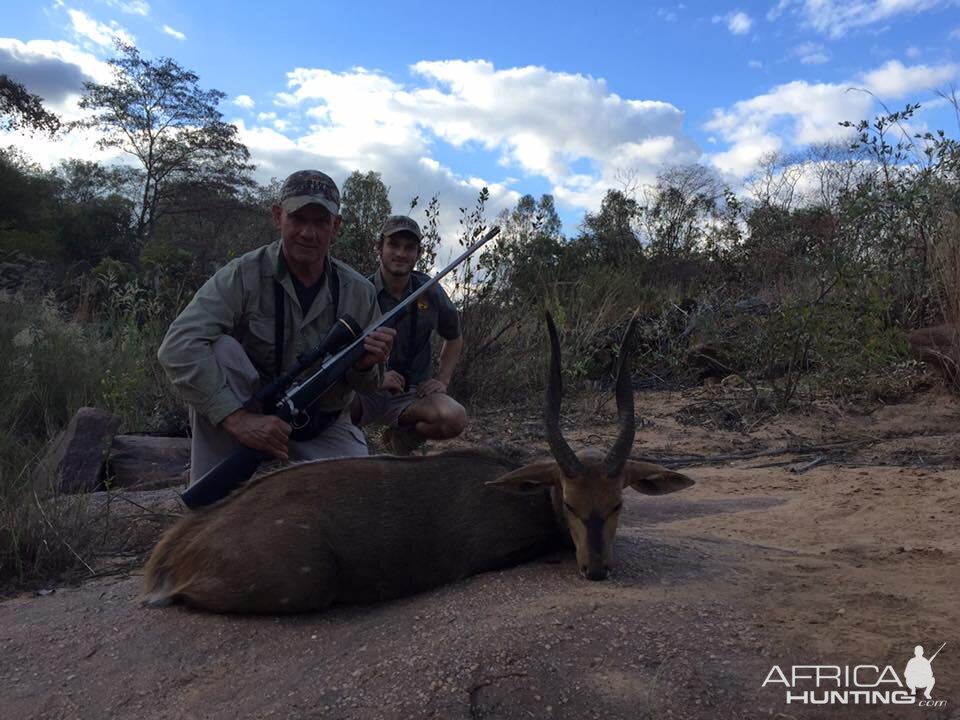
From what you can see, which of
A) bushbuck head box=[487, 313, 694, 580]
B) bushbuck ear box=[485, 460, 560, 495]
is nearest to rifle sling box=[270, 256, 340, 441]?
bushbuck ear box=[485, 460, 560, 495]

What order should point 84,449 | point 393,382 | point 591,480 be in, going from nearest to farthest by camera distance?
1. point 591,480
2. point 393,382
3. point 84,449

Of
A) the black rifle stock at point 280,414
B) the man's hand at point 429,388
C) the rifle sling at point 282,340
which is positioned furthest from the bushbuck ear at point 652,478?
the man's hand at point 429,388

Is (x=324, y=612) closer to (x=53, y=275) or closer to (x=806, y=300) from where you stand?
(x=806, y=300)

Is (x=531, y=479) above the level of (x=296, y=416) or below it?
below

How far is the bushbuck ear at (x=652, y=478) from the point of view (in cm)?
397

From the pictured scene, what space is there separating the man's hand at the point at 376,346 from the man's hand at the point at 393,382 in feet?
3.91

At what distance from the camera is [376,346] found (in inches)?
177

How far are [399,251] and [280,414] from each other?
2.18 m

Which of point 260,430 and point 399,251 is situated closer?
point 260,430

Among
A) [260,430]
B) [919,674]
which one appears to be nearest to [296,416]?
[260,430]

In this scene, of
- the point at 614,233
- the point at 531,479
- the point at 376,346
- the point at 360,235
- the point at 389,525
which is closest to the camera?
the point at 389,525

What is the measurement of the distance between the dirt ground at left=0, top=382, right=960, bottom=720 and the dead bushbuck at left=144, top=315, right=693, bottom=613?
0.11m

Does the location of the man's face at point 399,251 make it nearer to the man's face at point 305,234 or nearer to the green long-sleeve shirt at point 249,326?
the green long-sleeve shirt at point 249,326

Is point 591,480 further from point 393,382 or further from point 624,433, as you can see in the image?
point 393,382
